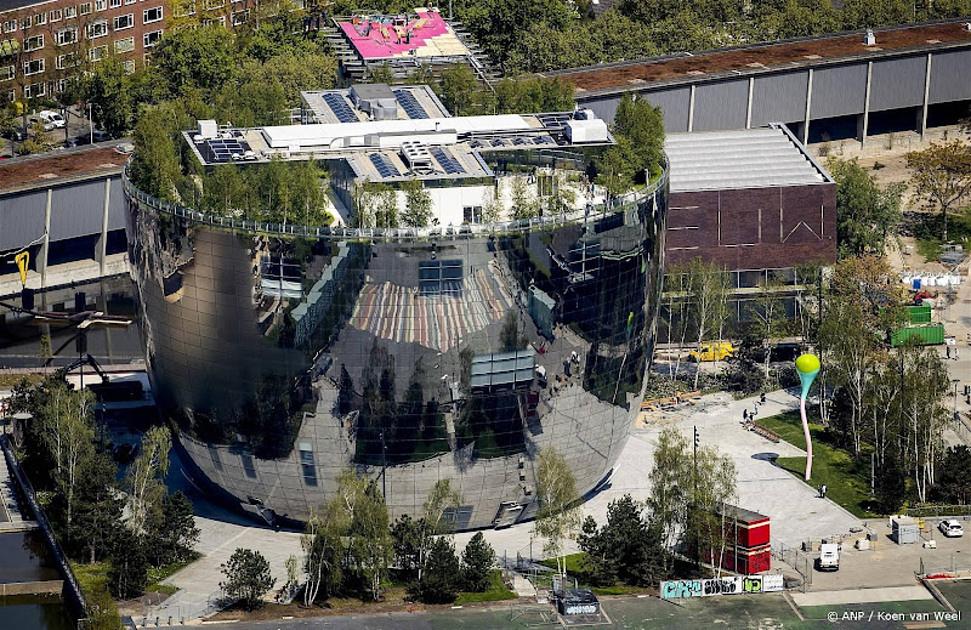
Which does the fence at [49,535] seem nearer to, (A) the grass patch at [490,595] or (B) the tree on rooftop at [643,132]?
(A) the grass patch at [490,595]

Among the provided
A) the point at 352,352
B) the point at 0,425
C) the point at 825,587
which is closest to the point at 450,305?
the point at 352,352

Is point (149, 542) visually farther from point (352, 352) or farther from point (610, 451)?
point (610, 451)

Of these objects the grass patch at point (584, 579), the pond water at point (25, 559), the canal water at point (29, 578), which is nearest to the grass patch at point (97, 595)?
the canal water at point (29, 578)

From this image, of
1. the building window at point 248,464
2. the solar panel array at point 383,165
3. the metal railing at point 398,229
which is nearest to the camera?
the metal railing at point 398,229

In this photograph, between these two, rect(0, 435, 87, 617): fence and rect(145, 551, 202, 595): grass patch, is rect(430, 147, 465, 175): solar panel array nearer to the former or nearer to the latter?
rect(145, 551, 202, 595): grass patch

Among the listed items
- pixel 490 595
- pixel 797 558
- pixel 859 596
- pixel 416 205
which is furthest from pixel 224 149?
pixel 859 596

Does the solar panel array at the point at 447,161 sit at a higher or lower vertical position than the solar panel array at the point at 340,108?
lower

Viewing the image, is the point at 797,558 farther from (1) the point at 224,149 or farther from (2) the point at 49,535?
(2) the point at 49,535
